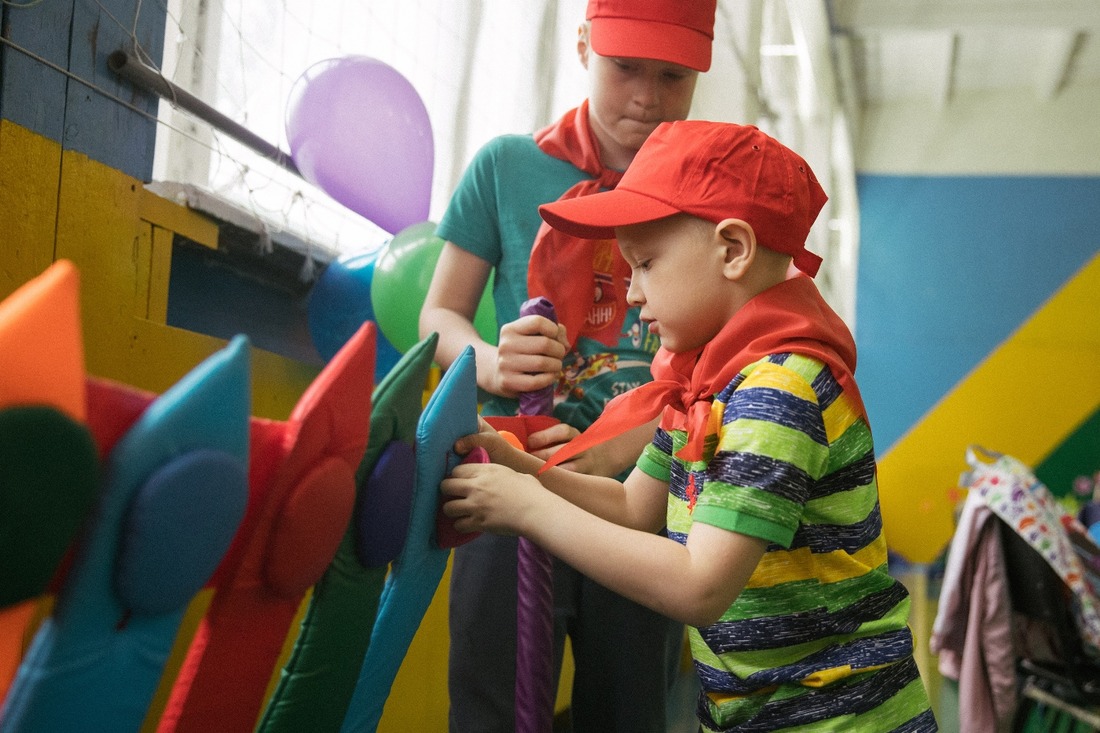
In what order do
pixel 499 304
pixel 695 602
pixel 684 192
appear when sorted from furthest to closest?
pixel 499 304 → pixel 684 192 → pixel 695 602

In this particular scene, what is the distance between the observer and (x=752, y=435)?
85 cm

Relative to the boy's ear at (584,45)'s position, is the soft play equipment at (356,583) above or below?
below

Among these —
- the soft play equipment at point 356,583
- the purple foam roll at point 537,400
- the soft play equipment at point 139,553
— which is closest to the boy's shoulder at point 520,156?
the purple foam roll at point 537,400

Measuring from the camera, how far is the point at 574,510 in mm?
875

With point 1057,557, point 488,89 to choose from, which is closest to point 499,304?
point 488,89

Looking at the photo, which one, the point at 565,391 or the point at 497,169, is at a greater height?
the point at 497,169

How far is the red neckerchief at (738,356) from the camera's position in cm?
92

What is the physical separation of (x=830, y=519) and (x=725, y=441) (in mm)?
165

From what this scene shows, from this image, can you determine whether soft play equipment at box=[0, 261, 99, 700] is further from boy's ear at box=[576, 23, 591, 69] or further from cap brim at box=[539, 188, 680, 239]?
boy's ear at box=[576, 23, 591, 69]

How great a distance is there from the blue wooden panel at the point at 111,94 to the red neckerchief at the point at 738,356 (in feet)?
2.53

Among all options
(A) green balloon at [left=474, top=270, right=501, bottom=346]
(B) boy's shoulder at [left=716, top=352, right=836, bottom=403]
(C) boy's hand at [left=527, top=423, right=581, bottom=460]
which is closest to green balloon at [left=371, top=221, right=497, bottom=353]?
(A) green balloon at [left=474, top=270, right=501, bottom=346]

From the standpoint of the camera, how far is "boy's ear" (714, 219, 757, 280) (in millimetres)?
939

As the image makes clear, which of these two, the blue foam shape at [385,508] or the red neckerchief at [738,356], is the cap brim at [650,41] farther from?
the blue foam shape at [385,508]

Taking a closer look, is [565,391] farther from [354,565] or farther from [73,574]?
[73,574]
